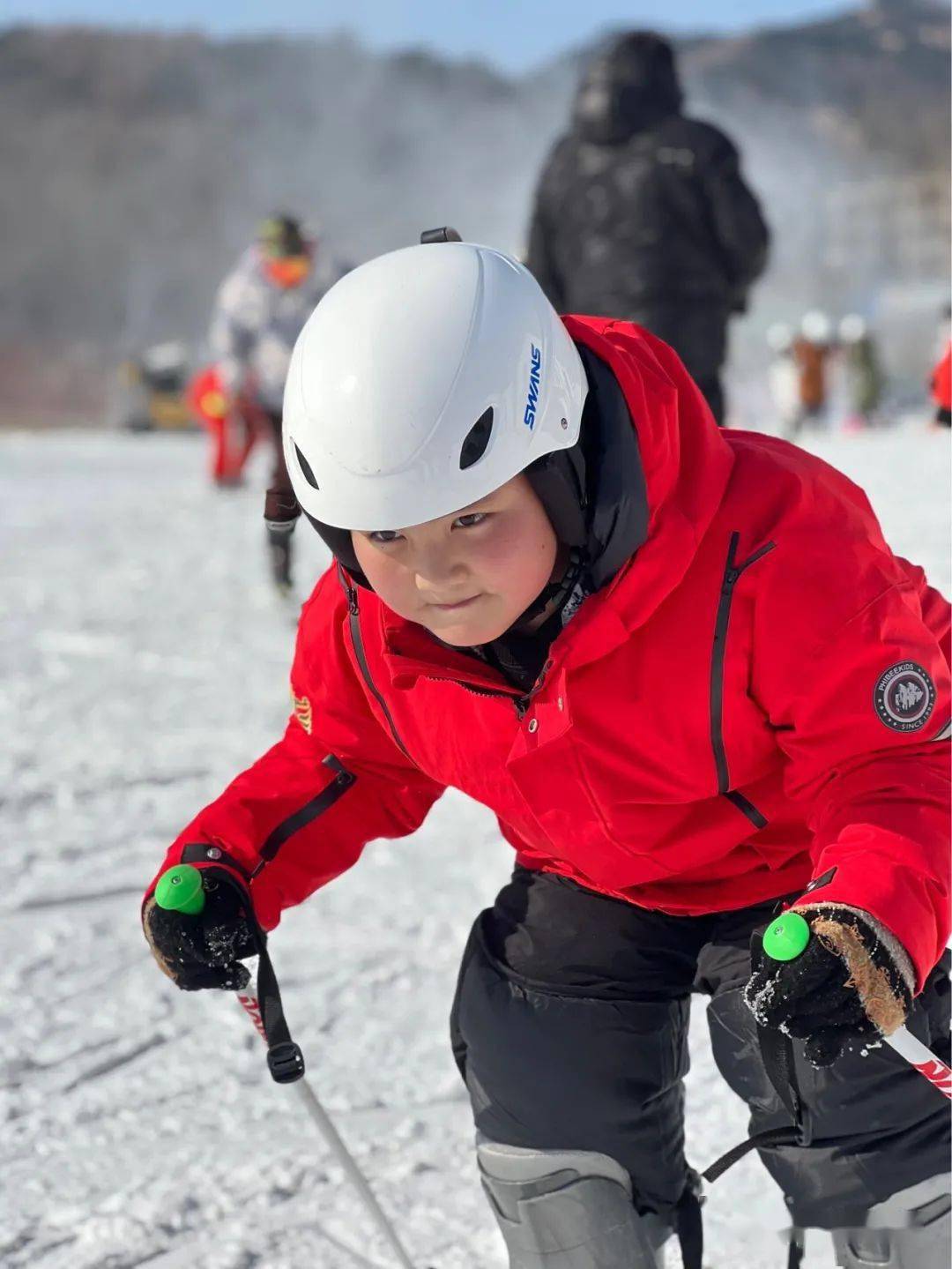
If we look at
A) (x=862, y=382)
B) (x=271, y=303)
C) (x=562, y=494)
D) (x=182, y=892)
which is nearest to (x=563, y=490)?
(x=562, y=494)

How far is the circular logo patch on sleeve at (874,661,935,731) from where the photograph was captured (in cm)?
167

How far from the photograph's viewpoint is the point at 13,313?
164 feet

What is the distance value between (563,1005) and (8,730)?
3.75 metres

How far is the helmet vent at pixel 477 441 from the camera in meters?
1.67

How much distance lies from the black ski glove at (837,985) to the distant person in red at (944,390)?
6.71 feet

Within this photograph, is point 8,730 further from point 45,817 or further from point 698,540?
point 698,540

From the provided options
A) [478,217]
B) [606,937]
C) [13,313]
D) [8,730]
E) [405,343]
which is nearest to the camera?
[405,343]

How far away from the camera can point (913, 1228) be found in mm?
1907

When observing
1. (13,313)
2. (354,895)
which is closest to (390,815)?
(354,895)

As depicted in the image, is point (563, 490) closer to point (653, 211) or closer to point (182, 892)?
point (182, 892)

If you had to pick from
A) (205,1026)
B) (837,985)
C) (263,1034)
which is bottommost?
(205,1026)

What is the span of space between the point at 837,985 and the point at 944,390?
6.96ft

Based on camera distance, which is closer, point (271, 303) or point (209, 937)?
point (209, 937)

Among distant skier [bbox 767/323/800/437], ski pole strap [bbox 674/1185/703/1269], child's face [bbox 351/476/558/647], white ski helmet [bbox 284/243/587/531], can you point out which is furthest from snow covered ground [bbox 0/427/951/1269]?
distant skier [bbox 767/323/800/437]
